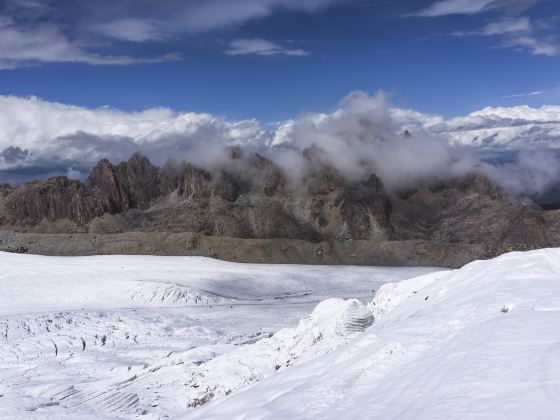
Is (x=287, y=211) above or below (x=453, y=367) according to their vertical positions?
below

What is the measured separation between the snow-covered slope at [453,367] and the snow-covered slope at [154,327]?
19.8 feet

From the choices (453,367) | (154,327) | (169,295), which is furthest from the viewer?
(169,295)

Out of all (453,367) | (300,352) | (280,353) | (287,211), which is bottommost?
(280,353)

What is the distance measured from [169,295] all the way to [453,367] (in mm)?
56072

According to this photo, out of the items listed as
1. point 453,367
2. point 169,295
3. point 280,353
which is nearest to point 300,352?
point 280,353

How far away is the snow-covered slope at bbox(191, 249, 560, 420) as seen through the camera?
888 cm

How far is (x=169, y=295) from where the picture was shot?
63.8 meters

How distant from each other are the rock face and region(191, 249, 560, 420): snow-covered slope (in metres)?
87.3

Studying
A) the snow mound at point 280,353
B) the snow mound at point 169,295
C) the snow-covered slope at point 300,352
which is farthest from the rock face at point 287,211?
the snow mound at point 280,353

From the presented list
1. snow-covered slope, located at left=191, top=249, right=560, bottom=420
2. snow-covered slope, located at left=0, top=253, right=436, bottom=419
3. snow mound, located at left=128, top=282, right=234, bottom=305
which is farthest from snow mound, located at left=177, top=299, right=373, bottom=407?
snow mound, located at left=128, top=282, right=234, bottom=305

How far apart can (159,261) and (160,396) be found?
63.3 metres

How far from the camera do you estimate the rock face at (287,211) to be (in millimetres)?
108688

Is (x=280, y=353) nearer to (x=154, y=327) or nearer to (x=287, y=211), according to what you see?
(x=154, y=327)

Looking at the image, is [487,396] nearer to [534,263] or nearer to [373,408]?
[373,408]
